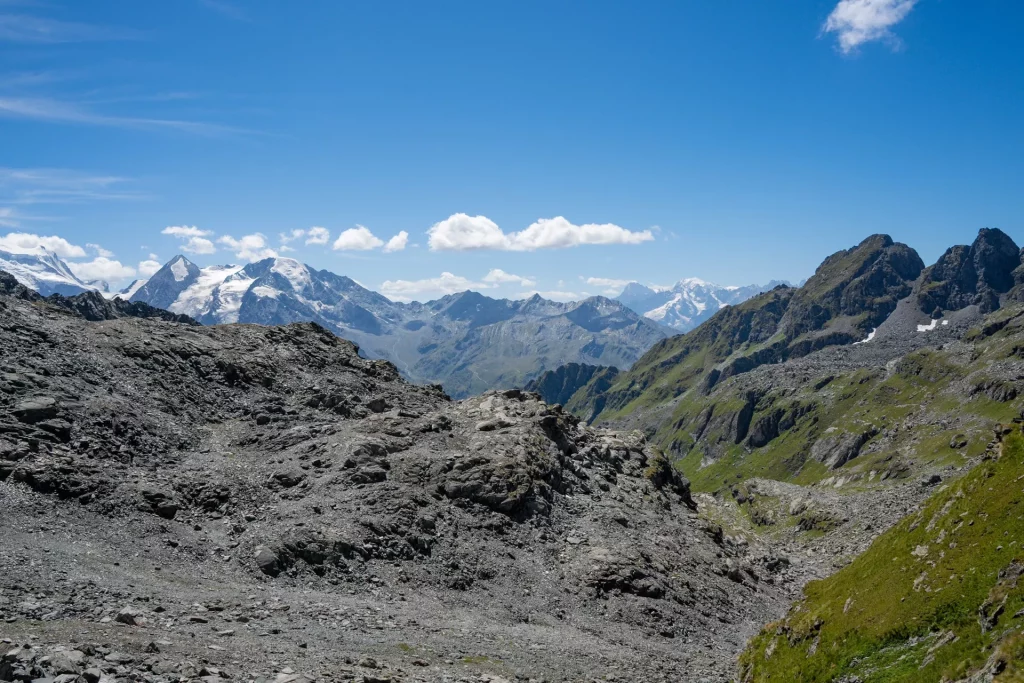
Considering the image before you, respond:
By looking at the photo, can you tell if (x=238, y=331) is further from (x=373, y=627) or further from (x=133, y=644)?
(x=133, y=644)

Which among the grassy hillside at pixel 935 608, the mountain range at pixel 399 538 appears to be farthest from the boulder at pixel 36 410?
the grassy hillside at pixel 935 608

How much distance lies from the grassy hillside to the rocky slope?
975 cm

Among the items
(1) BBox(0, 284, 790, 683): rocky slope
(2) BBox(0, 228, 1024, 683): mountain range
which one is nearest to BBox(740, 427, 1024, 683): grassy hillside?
(2) BBox(0, 228, 1024, 683): mountain range

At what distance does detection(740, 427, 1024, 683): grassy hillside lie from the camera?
27.6 meters

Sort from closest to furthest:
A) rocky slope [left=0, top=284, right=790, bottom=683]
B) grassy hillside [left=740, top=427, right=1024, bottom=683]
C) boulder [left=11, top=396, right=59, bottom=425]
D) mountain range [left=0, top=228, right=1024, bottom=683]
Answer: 1. grassy hillside [left=740, top=427, right=1024, bottom=683]
2. mountain range [left=0, top=228, right=1024, bottom=683]
3. rocky slope [left=0, top=284, right=790, bottom=683]
4. boulder [left=11, top=396, right=59, bottom=425]

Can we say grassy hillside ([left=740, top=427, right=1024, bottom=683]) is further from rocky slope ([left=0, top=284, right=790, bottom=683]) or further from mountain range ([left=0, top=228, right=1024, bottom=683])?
rocky slope ([left=0, top=284, right=790, bottom=683])

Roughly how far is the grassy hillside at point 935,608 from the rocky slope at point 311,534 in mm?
9746

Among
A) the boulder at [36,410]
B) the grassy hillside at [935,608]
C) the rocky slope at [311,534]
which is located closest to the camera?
→ the grassy hillside at [935,608]

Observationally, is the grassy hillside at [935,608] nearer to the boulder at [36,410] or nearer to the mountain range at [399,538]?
the mountain range at [399,538]

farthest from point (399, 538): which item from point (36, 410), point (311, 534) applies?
point (36, 410)

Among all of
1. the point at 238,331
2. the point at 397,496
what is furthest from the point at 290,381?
the point at 397,496

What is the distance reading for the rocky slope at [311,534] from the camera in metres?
33.9

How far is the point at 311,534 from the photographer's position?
50.3 metres

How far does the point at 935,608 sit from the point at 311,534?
4148 cm
